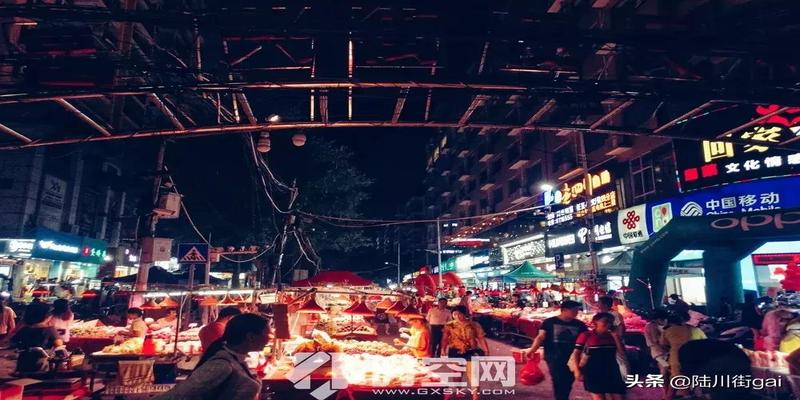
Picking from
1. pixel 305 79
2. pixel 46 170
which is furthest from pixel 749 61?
pixel 46 170

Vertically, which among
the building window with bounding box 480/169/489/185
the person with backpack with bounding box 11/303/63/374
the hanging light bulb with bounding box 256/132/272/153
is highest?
the building window with bounding box 480/169/489/185

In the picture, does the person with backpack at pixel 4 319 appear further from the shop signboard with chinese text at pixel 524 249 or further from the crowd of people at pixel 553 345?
the shop signboard with chinese text at pixel 524 249

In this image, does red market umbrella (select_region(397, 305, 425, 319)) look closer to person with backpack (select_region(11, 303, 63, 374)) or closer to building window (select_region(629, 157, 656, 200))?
person with backpack (select_region(11, 303, 63, 374))

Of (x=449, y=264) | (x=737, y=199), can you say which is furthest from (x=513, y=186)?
(x=737, y=199)

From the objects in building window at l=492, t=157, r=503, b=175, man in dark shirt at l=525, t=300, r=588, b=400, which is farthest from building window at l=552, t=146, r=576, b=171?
man in dark shirt at l=525, t=300, r=588, b=400

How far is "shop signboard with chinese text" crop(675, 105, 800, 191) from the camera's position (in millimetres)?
13836

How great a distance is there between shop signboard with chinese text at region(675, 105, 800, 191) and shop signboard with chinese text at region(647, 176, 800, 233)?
0.41 metres

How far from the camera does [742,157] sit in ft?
53.1

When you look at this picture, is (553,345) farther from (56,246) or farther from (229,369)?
(56,246)

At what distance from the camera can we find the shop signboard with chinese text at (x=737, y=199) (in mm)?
14711

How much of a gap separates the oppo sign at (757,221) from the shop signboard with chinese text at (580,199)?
990cm

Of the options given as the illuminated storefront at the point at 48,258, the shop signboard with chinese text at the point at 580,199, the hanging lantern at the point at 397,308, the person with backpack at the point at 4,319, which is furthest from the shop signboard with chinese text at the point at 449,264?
the person with backpack at the point at 4,319

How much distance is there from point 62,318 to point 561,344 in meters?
13.9

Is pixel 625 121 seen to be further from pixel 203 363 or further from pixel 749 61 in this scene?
pixel 203 363
